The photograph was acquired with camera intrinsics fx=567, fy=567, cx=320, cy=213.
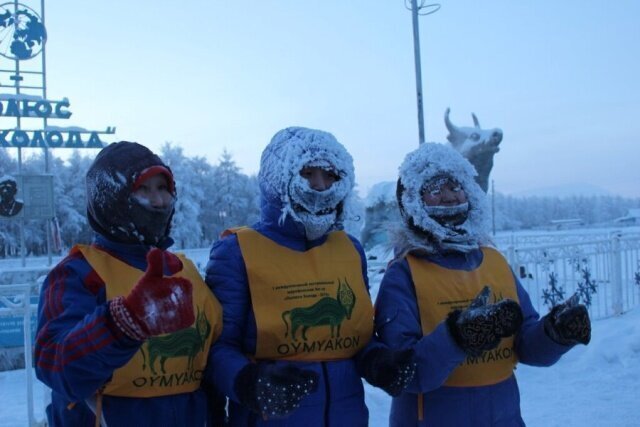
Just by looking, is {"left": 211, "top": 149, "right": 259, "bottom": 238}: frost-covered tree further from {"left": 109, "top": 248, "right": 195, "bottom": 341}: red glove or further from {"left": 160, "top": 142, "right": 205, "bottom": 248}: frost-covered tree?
{"left": 109, "top": 248, "right": 195, "bottom": 341}: red glove

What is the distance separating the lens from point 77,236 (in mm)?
34094

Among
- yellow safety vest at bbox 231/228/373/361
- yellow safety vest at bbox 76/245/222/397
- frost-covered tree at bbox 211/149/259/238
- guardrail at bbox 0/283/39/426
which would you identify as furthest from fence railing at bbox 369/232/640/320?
frost-covered tree at bbox 211/149/259/238

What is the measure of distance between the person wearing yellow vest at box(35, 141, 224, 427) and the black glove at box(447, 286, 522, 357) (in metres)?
0.77

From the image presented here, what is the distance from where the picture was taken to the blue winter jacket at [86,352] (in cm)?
131

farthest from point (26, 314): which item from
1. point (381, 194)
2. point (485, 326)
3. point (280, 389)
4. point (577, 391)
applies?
point (381, 194)

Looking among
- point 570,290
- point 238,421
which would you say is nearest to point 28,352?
point 238,421

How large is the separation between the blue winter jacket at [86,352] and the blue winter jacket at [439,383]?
68 cm

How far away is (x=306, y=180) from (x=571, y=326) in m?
0.99

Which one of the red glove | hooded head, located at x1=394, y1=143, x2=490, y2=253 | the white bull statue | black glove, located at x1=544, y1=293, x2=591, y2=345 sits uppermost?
the white bull statue

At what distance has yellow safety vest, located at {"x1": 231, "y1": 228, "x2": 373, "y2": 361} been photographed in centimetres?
183

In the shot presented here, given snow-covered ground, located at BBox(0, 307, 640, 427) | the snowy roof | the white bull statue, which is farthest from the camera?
the snowy roof

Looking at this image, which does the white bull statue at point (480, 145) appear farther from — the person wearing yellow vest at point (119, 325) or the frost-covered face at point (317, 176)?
the person wearing yellow vest at point (119, 325)

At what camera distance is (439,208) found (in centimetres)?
210

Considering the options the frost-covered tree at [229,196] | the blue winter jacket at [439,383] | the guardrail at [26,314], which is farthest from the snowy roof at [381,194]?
the frost-covered tree at [229,196]
